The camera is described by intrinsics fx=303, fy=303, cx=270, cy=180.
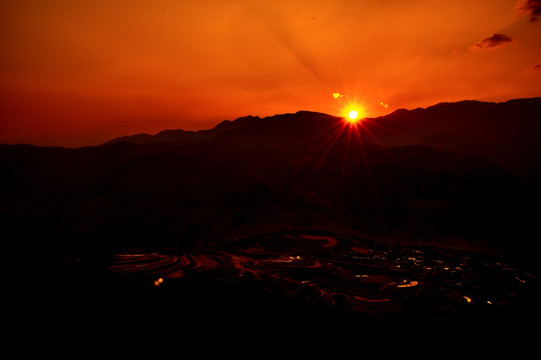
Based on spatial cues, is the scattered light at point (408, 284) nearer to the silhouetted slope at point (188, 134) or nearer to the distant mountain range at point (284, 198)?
the distant mountain range at point (284, 198)

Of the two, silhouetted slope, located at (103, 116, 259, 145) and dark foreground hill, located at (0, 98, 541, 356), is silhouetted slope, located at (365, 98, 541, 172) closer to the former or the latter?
dark foreground hill, located at (0, 98, 541, 356)

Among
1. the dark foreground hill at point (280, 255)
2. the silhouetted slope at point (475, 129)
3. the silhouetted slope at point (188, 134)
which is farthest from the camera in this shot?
the silhouetted slope at point (188, 134)

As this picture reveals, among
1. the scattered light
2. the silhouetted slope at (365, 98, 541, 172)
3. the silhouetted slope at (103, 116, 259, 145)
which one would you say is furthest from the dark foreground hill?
the silhouetted slope at (103, 116, 259, 145)

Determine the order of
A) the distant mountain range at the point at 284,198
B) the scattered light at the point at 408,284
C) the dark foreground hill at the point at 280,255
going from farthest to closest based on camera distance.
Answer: the distant mountain range at the point at 284,198
the scattered light at the point at 408,284
the dark foreground hill at the point at 280,255

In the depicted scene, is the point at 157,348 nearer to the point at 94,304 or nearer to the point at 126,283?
the point at 94,304

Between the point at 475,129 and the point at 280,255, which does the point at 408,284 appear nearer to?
the point at 280,255

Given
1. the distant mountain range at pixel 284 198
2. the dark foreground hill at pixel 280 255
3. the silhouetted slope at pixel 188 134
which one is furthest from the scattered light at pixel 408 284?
the silhouetted slope at pixel 188 134

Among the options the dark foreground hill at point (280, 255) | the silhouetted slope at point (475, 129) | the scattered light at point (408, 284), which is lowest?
the scattered light at point (408, 284)

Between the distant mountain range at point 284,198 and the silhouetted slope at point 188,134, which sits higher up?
the silhouetted slope at point 188,134

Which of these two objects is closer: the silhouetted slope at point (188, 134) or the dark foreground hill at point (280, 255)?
the dark foreground hill at point (280, 255)
